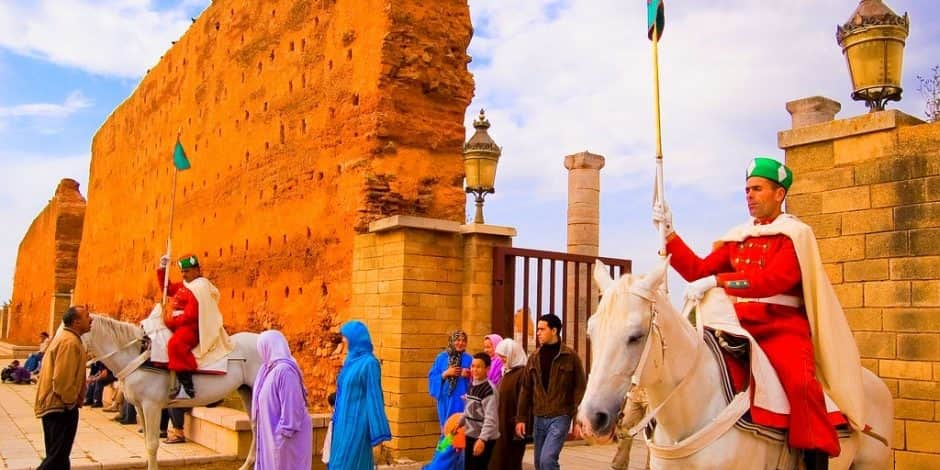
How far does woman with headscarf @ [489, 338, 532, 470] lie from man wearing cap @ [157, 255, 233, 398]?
11.7 ft

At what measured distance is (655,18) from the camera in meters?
4.32

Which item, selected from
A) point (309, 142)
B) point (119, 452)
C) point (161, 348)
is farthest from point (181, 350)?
point (309, 142)

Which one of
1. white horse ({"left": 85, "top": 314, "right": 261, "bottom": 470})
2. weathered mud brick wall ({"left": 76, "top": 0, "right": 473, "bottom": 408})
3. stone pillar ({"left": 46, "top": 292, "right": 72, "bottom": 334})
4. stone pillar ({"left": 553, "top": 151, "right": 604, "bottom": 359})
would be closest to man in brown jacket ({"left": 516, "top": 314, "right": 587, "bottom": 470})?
white horse ({"left": 85, "top": 314, "right": 261, "bottom": 470})

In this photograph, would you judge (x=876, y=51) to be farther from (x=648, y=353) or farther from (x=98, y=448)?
(x=98, y=448)

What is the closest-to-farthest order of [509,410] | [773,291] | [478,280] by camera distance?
[773,291]
[509,410]
[478,280]

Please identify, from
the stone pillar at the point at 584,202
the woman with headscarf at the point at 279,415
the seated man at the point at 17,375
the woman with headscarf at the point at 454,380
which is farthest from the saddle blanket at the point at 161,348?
the seated man at the point at 17,375

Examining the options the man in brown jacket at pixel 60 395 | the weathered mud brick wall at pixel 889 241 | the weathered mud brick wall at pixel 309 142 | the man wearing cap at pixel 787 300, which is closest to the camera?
the man wearing cap at pixel 787 300

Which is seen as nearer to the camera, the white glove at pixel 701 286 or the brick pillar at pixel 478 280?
the white glove at pixel 701 286

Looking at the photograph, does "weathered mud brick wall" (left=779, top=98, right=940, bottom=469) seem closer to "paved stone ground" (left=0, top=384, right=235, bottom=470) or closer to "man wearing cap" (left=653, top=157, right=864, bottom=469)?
"man wearing cap" (left=653, top=157, right=864, bottom=469)

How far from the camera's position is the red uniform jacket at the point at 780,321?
11.4 feet

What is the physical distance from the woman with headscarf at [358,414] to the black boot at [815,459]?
3255mm

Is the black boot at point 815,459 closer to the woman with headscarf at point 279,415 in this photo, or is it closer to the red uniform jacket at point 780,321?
the red uniform jacket at point 780,321

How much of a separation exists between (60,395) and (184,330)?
1.78 metres

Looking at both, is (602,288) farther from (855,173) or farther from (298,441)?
(855,173)
